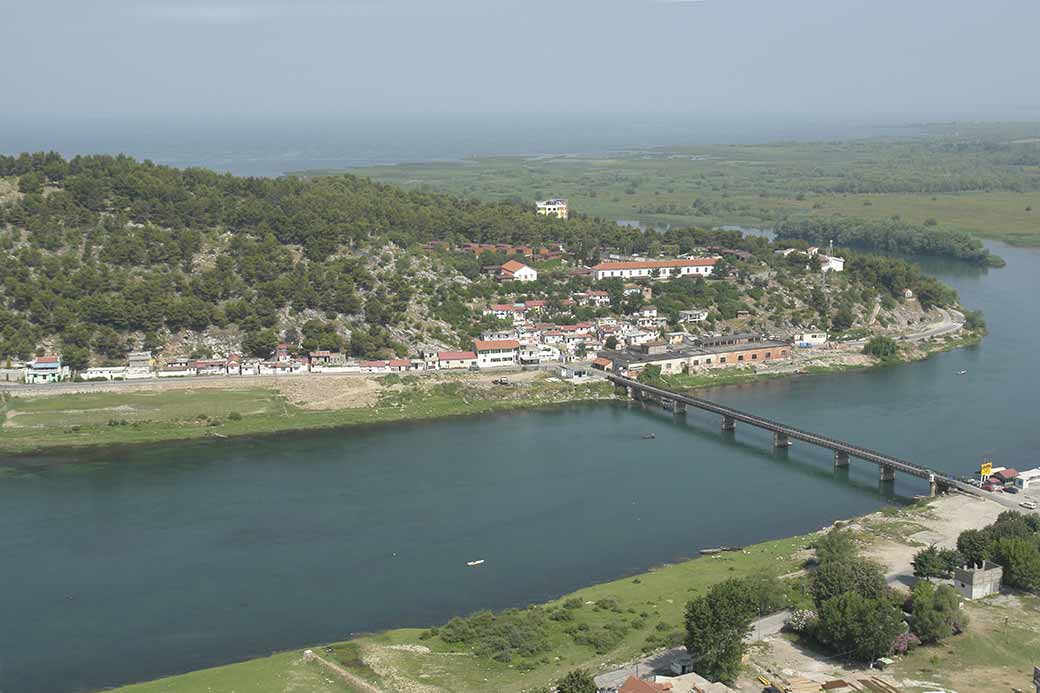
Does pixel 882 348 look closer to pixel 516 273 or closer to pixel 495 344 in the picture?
pixel 495 344

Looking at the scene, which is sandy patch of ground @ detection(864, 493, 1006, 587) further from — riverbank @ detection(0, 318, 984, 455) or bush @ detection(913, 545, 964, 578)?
riverbank @ detection(0, 318, 984, 455)

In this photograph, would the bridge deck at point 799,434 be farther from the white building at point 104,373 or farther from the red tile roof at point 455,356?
the white building at point 104,373

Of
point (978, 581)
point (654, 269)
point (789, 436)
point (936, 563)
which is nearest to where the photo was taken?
point (978, 581)

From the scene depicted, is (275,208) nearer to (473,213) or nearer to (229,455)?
(473,213)

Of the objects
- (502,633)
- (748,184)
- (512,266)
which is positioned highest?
(748,184)

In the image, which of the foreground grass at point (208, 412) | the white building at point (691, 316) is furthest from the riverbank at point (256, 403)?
the white building at point (691, 316)

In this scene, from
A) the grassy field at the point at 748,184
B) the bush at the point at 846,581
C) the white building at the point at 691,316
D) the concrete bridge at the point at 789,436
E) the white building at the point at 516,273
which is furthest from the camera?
the grassy field at the point at 748,184

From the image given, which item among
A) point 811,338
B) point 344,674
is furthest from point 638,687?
point 811,338
